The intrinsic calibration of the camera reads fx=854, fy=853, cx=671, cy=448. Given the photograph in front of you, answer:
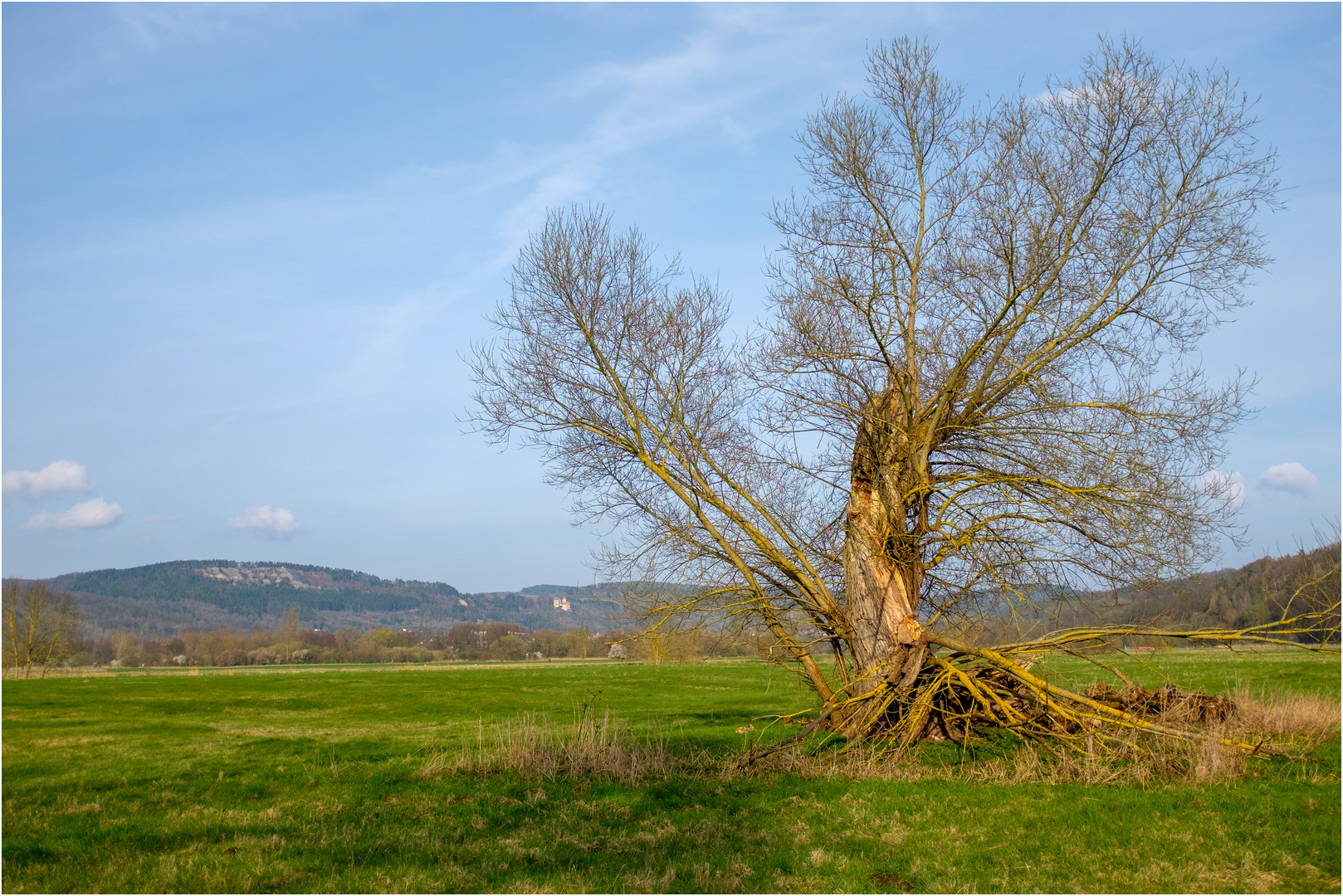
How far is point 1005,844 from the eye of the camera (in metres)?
7.11

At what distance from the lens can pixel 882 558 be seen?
11.9 metres

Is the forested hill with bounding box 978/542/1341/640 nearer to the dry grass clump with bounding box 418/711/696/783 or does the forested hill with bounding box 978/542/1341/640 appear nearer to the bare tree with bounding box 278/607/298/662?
the dry grass clump with bounding box 418/711/696/783

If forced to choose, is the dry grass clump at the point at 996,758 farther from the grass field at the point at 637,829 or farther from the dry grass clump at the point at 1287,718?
the grass field at the point at 637,829

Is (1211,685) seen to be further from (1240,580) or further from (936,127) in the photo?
(936,127)

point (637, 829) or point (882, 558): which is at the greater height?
point (882, 558)

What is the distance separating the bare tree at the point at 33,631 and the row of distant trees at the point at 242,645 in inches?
2.0

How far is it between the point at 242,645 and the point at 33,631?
56909mm

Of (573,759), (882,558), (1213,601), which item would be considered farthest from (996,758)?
(573,759)

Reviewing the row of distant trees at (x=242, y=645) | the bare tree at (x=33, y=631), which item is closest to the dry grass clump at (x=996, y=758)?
the row of distant trees at (x=242, y=645)

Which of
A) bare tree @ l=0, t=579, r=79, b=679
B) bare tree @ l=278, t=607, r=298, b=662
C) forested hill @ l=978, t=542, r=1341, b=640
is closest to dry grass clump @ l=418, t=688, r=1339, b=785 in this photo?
forested hill @ l=978, t=542, r=1341, b=640

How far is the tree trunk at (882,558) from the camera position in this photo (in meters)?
11.6

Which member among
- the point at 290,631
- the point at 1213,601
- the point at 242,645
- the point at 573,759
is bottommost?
the point at 242,645

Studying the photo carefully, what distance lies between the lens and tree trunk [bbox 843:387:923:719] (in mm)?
11648

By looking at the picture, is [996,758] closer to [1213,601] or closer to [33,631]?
[1213,601]
